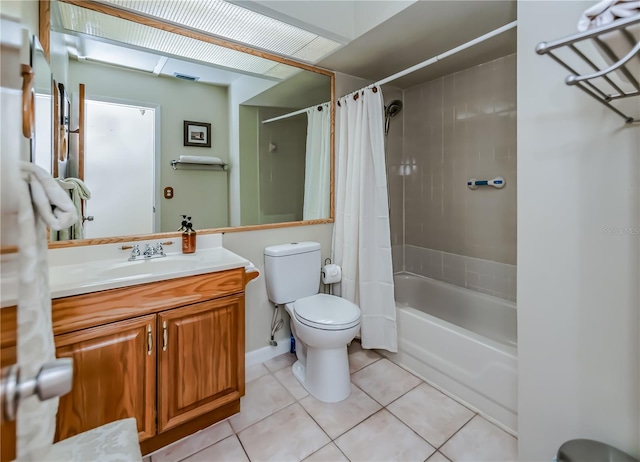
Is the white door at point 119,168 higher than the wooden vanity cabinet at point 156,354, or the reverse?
the white door at point 119,168

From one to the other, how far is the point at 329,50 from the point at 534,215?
5.50 feet

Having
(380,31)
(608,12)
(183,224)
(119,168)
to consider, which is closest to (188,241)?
(183,224)

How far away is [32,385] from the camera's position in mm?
385

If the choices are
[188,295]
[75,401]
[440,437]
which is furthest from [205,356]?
[440,437]

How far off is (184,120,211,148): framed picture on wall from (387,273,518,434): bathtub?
5.59 feet

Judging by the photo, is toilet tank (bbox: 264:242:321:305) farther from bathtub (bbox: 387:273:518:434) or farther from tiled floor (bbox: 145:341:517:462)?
bathtub (bbox: 387:273:518:434)

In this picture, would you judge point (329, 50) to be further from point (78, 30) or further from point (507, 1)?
point (78, 30)

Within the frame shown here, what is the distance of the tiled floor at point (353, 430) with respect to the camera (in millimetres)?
1452

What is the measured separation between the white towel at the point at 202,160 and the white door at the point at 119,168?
183 millimetres

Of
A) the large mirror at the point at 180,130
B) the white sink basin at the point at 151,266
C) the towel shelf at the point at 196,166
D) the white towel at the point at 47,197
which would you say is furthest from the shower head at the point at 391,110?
the white towel at the point at 47,197

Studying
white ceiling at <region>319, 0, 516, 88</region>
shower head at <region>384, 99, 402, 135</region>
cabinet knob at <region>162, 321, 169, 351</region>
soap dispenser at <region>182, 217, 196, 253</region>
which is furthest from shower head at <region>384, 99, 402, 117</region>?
cabinet knob at <region>162, 321, 169, 351</region>

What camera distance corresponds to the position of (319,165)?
2510 millimetres

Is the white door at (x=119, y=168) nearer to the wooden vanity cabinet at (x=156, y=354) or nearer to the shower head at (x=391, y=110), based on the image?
the wooden vanity cabinet at (x=156, y=354)

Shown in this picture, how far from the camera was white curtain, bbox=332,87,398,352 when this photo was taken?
84.5 inches
